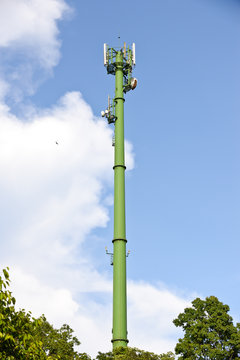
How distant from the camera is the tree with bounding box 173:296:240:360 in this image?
4022 centimetres

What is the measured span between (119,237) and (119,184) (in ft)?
20.9

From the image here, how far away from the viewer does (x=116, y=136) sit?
188ft

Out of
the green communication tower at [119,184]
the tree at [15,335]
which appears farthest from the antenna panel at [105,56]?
the tree at [15,335]

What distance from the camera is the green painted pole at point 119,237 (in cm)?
4566

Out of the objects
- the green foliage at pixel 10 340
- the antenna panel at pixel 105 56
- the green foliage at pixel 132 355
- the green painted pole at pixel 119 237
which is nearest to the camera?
the green foliage at pixel 10 340

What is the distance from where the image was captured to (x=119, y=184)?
53.5 metres

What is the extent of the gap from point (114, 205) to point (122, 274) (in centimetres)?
800

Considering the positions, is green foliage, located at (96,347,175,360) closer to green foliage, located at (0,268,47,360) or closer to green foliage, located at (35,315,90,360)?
green foliage, located at (35,315,90,360)

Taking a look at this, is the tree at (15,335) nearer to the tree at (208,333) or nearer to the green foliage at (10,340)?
the green foliage at (10,340)

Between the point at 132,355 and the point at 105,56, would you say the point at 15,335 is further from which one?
the point at 105,56

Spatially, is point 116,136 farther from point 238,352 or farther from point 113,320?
point 238,352

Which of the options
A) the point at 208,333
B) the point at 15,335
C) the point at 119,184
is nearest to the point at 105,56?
the point at 119,184

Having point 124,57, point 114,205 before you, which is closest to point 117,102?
point 124,57

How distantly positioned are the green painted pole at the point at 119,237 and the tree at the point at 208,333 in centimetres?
551
